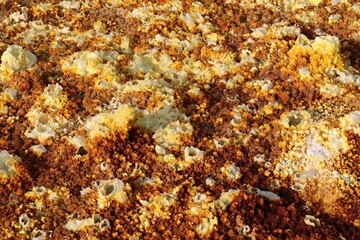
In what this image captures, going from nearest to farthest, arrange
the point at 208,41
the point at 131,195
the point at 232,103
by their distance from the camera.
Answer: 1. the point at 131,195
2. the point at 232,103
3. the point at 208,41

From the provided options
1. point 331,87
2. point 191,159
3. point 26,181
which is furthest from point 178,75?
point 26,181

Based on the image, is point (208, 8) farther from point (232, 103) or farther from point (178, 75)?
point (232, 103)

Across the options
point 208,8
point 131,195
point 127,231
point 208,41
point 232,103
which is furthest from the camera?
point 208,8

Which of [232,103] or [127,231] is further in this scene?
[232,103]

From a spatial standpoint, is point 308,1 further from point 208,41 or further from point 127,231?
point 127,231

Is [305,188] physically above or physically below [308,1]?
below

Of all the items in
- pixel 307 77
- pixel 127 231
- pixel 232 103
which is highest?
pixel 307 77
